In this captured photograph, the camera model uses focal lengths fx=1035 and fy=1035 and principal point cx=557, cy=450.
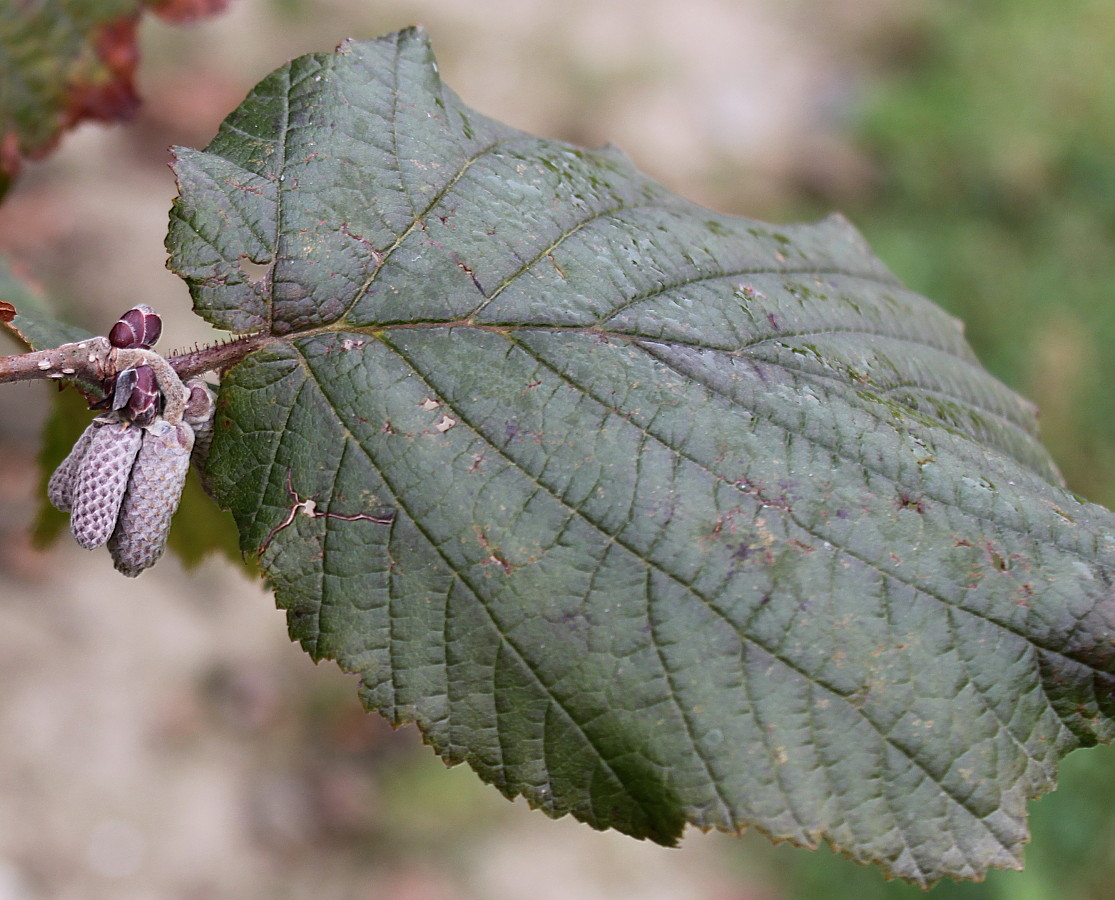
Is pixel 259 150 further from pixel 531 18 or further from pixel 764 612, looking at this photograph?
pixel 531 18

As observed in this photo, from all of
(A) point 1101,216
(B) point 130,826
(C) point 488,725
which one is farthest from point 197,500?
(A) point 1101,216

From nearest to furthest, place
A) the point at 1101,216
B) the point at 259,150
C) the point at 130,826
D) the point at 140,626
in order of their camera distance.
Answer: the point at 259,150, the point at 130,826, the point at 140,626, the point at 1101,216

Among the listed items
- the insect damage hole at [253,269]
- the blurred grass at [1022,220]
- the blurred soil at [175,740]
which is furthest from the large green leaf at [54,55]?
the blurred grass at [1022,220]

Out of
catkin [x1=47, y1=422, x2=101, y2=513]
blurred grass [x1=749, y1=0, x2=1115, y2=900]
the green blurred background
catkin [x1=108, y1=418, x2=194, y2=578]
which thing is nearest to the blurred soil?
the green blurred background

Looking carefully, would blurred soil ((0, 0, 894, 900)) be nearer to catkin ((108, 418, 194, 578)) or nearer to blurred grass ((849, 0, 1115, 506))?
catkin ((108, 418, 194, 578))

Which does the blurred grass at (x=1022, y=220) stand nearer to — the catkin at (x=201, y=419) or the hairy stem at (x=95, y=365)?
the catkin at (x=201, y=419)
